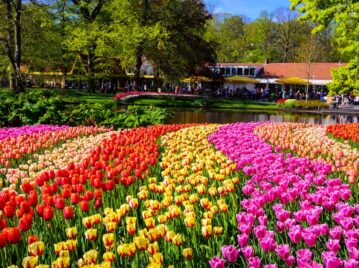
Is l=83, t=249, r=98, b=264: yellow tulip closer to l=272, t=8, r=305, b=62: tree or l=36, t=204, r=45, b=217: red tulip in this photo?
l=36, t=204, r=45, b=217: red tulip

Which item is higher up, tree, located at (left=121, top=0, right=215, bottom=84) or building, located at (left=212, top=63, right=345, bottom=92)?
tree, located at (left=121, top=0, right=215, bottom=84)

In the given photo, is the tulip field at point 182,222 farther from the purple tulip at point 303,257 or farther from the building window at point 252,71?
the building window at point 252,71

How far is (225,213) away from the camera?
3.68 metres

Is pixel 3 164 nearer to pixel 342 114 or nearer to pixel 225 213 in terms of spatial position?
pixel 225 213

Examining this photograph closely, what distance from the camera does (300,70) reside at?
180 ft

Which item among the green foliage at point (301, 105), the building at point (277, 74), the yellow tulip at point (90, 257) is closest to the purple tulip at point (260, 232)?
the yellow tulip at point (90, 257)

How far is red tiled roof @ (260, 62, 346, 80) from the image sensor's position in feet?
172

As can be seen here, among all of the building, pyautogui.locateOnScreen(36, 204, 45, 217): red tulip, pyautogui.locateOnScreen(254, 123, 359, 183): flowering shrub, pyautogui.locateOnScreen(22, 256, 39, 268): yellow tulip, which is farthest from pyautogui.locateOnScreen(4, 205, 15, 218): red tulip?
the building

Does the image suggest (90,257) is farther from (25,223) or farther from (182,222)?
(182,222)

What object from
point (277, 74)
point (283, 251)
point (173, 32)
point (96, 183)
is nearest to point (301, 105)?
point (173, 32)

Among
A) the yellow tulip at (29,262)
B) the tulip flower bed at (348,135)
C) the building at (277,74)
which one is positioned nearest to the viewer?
the yellow tulip at (29,262)

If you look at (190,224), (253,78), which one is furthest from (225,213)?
(253,78)

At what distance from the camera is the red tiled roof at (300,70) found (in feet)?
172

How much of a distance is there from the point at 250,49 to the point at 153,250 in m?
75.5
